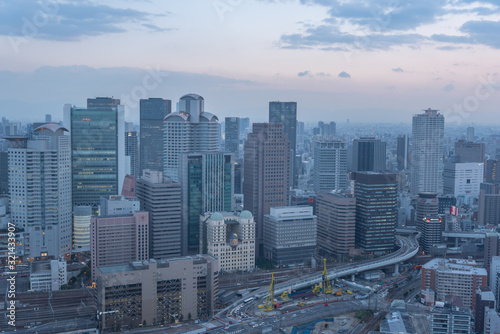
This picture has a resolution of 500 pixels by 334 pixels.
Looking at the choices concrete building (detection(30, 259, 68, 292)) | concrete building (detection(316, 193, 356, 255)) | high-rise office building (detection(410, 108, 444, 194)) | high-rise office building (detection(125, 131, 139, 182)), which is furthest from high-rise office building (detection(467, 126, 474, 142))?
concrete building (detection(30, 259, 68, 292))

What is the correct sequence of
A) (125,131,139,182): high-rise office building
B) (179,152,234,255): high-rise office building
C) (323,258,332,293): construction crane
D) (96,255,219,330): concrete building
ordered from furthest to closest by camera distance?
(125,131,139,182): high-rise office building, (179,152,234,255): high-rise office building, (323,258,332,293): construction crane, (96,255,219,330): concrete building

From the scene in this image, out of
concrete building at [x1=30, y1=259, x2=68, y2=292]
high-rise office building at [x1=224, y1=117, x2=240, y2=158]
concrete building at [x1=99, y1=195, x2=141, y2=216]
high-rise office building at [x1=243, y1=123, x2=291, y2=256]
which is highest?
high-rise office building at [x1=224, y1=117, x2=240, y2=158]

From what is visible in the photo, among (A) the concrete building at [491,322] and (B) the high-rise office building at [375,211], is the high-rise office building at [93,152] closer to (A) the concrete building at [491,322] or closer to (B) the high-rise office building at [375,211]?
(B) the high-rise office building at [375,211]

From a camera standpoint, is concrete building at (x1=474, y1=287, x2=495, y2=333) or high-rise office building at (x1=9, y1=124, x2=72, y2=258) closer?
concrete building at (x1=474, y1=287, x2=495, y2=333)

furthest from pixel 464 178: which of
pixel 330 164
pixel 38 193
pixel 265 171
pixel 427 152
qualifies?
pixel 38 193

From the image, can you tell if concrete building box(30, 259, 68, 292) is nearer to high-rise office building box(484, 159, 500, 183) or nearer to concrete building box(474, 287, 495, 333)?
concrete building box(474, 287, 495, 333)

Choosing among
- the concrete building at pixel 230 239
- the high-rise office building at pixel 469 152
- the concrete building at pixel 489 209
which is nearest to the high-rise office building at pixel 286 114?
the high-rise office building at pixel 469 152
